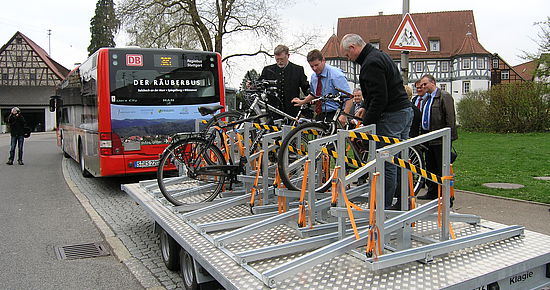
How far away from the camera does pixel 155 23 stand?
81.0 ft

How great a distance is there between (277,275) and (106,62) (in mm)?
8071

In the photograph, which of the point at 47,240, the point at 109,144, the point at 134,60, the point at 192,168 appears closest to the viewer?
the point at 192,168

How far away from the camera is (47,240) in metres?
7.03

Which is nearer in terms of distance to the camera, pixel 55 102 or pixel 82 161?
pixel 82 161

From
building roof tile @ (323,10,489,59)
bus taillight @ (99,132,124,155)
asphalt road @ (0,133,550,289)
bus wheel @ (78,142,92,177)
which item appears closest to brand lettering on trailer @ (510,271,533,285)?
asphalt road @ (0,133,550,289)

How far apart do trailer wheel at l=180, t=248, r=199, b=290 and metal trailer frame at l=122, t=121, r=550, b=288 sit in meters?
0.24

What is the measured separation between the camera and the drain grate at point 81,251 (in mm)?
6244

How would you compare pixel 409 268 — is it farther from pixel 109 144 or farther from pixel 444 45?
pixel 444 45

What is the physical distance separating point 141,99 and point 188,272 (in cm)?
640

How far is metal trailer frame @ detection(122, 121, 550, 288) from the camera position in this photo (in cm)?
332

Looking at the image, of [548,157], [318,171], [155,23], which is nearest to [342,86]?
[318,171]

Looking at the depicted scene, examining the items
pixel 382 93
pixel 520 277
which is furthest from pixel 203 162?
pixel 520 277

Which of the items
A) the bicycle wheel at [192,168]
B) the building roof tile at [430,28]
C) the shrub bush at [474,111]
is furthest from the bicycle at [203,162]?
the building roof tile at [430,28]

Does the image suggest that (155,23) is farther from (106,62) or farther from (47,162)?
(106,62)
